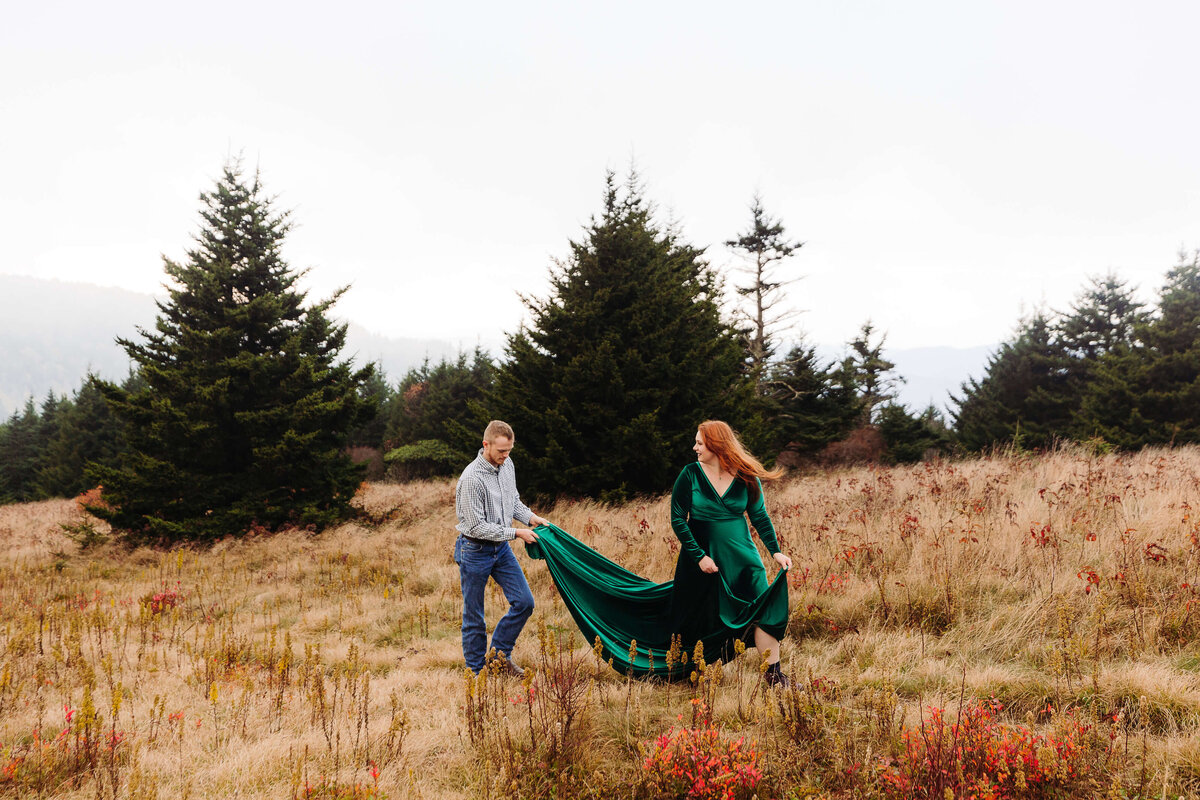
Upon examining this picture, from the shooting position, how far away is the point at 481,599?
4.83 metres

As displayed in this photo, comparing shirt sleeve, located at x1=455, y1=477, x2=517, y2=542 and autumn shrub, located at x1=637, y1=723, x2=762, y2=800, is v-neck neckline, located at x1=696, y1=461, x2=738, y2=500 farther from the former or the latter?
autumn shrub, located at x1=637, y1=723, x2=762, y2=800

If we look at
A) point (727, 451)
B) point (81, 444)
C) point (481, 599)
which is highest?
point (81, 444)

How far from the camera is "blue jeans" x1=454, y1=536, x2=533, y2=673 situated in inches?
188

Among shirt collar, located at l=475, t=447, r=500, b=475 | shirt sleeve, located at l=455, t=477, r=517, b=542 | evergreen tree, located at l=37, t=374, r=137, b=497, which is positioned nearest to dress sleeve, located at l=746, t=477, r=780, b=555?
shirt sleeve, located at l=455, t=477, r=517, b=542

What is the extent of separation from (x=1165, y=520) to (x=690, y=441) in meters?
7.19

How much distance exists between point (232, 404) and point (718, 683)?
A: 1245cm

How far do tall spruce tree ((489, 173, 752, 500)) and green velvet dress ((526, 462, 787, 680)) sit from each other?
6666 millimetres

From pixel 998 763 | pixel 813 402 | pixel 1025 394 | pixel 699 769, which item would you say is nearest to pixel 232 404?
pixel 699 769

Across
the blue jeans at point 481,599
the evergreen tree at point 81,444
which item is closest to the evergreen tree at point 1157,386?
the blue jeans at point 481,599

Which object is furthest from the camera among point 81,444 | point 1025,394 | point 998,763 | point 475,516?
point 81,444

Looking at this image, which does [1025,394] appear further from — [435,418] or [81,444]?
[81,444]

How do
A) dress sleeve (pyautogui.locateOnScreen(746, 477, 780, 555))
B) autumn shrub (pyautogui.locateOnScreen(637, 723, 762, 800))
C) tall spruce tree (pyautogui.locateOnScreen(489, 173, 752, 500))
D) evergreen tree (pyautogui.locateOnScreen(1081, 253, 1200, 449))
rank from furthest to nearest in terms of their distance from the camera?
evergreen tree (pyautogui.locateOnScreen(1081, 253, 1200, 449))
tall spruce tree (pyautogui.locateOnScreen(489, 173, 752, 500))
dress sleeve (pyautogui.locateOnScreen(746, 477, 780, 555))
autumn shrub (pyautogui.locateOnScreen(637, 723, 762, 800))

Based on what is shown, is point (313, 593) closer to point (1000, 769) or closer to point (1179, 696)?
point (1000, 769)

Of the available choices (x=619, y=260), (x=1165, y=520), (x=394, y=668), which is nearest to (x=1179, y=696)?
(x=1165, y=520)
